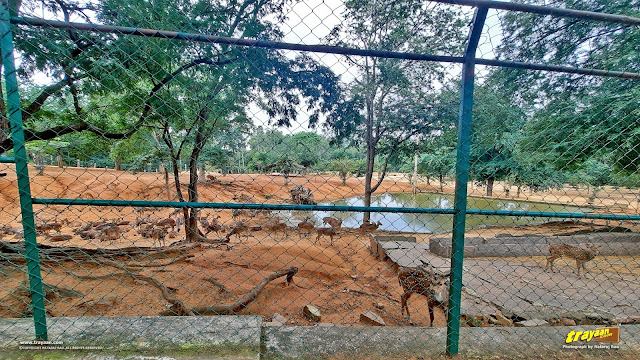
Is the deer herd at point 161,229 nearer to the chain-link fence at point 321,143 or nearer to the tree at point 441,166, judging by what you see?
the chain-link fence at point 321,143

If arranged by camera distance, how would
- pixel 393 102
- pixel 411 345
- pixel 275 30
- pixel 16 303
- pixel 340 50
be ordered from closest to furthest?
pixel 340 50 < pixel 411 345 < pixel 16 303 < pixel 275 30 < pixel 393 102

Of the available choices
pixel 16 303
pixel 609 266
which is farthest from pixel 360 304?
pixel 609 266

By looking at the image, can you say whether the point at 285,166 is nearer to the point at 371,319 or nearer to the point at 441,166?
the point at 371,319

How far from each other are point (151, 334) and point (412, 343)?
1749 millimetres

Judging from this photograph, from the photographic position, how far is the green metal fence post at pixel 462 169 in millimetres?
1598

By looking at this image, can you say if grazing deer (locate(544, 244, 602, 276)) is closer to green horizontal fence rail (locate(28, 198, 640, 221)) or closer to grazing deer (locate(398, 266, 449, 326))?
grazing deer (locate(398, 266, 449, 326))

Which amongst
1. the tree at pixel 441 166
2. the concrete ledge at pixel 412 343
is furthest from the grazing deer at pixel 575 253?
the concrete ledge at pixel 412 343

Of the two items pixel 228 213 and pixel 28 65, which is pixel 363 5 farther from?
pixel 228 213

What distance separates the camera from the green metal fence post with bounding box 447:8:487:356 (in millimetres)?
1598

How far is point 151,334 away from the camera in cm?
169

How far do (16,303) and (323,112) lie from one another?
13.9ft

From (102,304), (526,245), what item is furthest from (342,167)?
(526,245)

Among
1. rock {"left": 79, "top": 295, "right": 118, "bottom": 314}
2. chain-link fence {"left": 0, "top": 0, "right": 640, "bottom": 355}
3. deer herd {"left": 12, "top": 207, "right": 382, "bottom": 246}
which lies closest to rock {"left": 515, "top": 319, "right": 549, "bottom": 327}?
chain-link fence {"left": 0, "top": 0, "right": 640, "bottom": 355}

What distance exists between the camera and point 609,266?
6.12m
